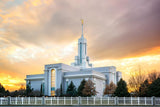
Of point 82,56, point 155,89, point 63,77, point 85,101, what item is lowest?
point 85,101

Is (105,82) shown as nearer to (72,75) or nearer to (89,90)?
(72,75)

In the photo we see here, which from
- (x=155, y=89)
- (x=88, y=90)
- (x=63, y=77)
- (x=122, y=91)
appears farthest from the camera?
(x=63, y=77)

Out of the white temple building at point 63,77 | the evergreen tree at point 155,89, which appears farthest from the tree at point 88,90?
the evergreen tree at point 155,89

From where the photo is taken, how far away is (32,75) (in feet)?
250

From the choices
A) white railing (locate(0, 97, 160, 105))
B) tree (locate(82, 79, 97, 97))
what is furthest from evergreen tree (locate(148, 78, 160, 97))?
tree (locate(82, 79, 97, 97))

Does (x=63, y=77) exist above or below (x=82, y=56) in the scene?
below

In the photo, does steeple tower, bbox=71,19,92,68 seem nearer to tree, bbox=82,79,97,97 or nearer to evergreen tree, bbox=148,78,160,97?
tree, bbox=82,79,97,97

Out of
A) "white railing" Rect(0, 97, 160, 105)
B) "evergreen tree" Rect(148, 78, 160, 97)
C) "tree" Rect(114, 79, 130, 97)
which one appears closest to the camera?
"white railing" Rect(0, 97, 160, 105)

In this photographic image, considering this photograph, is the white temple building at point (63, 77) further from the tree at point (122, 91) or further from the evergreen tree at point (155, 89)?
the evergreen tree at point (155, 89)

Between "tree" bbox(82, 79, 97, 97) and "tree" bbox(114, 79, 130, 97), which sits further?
"tree" bbox(82, 79, 97, 97)

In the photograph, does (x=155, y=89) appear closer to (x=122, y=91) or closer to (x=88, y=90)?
(x=122, y=91)

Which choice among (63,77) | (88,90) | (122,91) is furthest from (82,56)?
(122,91)

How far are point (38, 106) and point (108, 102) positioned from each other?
9.54 metres

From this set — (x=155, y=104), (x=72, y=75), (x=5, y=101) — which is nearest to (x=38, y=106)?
(x=5, y=101)
